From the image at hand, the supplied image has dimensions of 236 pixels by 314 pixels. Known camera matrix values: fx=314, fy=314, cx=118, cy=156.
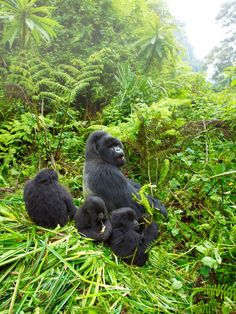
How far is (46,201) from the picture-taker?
284 centimetres

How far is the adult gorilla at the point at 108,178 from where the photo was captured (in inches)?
127

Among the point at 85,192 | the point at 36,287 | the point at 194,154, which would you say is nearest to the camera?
the point at 36,287

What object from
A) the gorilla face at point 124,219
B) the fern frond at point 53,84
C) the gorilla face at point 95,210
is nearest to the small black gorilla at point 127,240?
the gorilla face at point 124,219

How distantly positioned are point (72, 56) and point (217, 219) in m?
6.42

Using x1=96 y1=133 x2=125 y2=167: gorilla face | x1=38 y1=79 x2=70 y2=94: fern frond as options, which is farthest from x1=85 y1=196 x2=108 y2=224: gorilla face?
x1=38 y1=79 x2=70 y2=94: fern frond

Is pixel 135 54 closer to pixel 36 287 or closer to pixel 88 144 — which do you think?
pixel 88 144

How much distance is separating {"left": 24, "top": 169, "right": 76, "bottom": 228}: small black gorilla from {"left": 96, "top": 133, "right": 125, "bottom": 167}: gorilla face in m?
0.63

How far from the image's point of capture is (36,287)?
6.91 ft

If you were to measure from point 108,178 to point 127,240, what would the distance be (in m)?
0.77

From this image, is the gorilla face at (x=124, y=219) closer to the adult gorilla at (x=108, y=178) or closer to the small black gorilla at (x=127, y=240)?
the small black gorilla at (x=127, y=240)

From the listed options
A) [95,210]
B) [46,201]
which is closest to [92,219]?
[95,210]

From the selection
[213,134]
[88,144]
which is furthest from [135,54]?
[88,144]

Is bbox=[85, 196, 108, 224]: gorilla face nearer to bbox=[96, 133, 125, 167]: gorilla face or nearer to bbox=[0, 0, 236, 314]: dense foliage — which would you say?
bbox=[0, 0, 236, 314]: dense foliage

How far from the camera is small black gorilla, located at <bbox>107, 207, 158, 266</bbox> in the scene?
266cm
